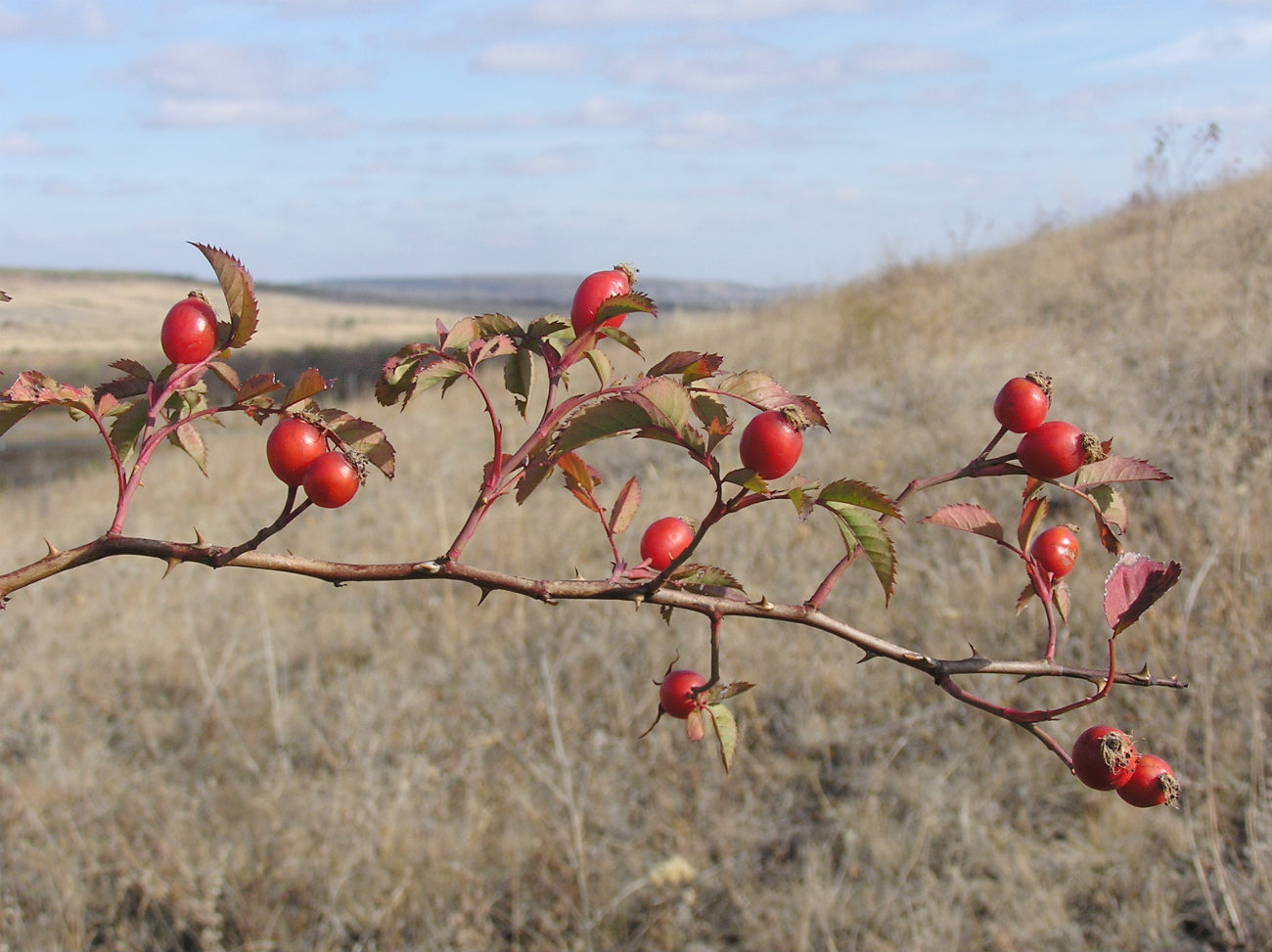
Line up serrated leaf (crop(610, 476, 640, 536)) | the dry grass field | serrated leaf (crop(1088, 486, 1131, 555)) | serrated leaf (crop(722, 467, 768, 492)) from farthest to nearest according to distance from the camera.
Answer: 1. the dry grass field
2. serrated leaf (crop(610, 476, 640, 536))
3. serrated leaf (crop(1088, 486, 1131, 555))
4. serrated leaf (crop(722, 467, 768, 492))

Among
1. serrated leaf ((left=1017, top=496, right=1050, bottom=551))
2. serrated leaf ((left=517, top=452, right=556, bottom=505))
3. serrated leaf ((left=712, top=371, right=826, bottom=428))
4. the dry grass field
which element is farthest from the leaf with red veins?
the dry grass field

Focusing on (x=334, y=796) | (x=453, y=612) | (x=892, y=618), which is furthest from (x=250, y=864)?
(x=892, y=618)

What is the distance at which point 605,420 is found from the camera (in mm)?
503

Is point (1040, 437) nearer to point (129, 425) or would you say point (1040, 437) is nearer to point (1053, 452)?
point (1053, 452)

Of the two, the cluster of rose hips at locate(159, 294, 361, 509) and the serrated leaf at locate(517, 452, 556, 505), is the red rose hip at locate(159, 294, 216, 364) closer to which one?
the cluster of rose hips at locate(159, 294, 361, 509)

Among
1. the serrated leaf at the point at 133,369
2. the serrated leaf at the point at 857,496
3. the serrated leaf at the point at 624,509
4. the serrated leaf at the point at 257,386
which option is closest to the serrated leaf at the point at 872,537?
the serrated leaf at the point at 857,496

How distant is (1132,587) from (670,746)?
278 cm

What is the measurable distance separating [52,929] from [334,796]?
822 millimetres

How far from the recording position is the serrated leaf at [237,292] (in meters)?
0.58

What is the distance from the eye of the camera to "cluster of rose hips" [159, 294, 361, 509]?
54 centimetres

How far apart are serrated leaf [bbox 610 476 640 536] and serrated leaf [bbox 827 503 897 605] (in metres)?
0.21

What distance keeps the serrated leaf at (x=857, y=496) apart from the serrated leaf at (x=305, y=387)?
29 centimetres

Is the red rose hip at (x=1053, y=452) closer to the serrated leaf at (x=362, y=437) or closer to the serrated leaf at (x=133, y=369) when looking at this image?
the serrated leaf at (x=362, y=437)

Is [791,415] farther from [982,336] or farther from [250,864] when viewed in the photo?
[982,336]
